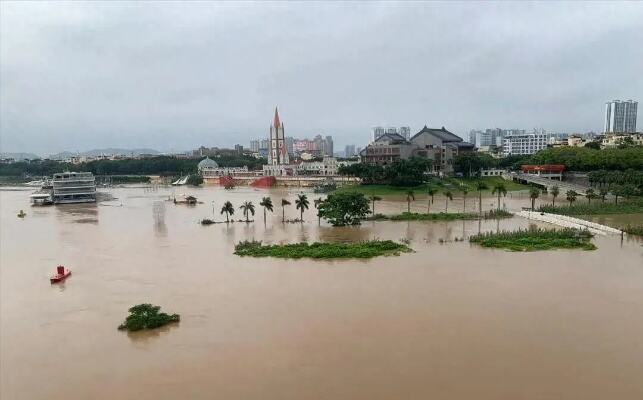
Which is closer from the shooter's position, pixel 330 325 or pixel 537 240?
pixel 330 325

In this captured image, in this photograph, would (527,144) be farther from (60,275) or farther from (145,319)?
(145,319)

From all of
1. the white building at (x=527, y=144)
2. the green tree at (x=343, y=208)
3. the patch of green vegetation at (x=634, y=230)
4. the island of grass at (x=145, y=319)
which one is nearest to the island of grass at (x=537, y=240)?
the patch of green vegetation at (x=634, y=230)

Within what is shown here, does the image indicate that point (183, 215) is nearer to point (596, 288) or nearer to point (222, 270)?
point (222, 270)

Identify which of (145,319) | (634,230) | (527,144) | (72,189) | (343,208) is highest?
(527,144)

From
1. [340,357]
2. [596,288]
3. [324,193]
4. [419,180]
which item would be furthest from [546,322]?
[324,193]

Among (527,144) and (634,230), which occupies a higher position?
(527,144)

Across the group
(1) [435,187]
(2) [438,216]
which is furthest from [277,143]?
(2) [438,216]

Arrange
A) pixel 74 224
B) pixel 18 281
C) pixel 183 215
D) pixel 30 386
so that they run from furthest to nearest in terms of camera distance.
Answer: pixel 183 215
pixel 74 224
pixel 18 281
pixel 30 386
